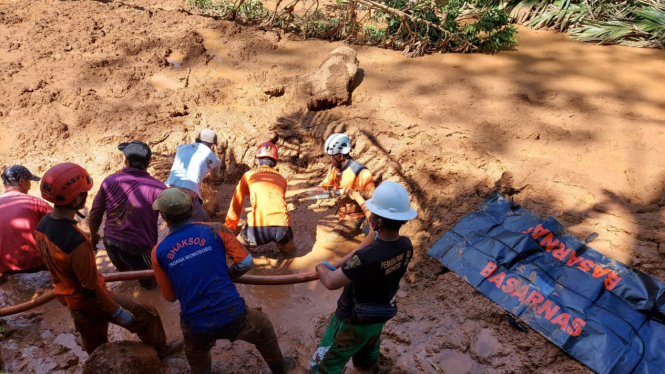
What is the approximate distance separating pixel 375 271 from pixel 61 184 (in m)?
2.17

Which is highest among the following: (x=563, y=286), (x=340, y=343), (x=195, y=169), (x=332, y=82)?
(x=332, y=82)

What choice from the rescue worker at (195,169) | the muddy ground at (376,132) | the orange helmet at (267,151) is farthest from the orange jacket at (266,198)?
the muddy ground at (376,132)

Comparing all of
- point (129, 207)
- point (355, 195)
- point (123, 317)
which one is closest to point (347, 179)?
point (355, 195)

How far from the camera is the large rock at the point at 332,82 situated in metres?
6.72

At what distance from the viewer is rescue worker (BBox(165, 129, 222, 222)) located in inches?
185

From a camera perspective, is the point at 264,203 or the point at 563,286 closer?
the point at 563,286

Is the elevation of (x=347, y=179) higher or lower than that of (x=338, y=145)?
lower

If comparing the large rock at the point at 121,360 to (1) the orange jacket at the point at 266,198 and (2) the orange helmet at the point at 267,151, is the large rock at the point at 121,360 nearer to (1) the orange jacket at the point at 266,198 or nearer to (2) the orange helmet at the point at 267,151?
(1) the orange jacket at the point at 266,198

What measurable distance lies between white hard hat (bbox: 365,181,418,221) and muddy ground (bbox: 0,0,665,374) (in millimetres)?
1746

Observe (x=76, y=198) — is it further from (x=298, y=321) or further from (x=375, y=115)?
(x=375, y=115)

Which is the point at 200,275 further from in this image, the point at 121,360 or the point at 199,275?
the point at 121,360

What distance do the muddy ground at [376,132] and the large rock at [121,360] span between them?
2.57 ft

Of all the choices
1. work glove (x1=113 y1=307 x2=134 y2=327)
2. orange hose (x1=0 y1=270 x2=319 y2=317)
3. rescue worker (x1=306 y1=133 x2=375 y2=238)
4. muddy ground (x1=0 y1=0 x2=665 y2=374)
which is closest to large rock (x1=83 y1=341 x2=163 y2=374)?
work glove (x1=113 y1=307 x2=134 y2=327)

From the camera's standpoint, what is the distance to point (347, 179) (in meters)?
5.14
